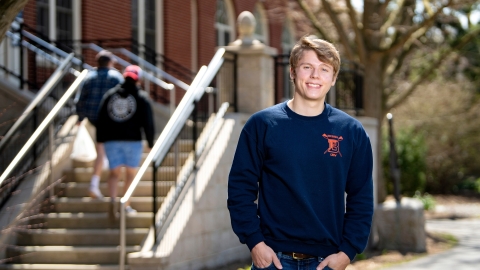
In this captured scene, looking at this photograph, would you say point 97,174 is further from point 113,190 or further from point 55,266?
point 55,266

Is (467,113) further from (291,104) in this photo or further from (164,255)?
(291,104)

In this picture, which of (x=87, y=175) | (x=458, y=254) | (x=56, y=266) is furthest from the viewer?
(x=458, y=254)

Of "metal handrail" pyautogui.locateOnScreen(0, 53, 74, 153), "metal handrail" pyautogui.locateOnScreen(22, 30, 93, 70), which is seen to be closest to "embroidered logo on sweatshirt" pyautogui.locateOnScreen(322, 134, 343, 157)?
"metal handrail" pyautogui.locateOnScreen(0, 53, 74, 153)

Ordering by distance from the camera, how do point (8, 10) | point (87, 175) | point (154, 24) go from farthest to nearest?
point (154, 24)
point (87, 175)
point (8, 10)

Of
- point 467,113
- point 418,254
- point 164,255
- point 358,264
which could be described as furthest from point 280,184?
point 467,113

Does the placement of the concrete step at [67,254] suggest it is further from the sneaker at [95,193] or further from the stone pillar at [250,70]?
the stone pillar at [250,70]

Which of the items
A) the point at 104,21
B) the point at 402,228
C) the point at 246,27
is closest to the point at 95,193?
the point at 246,27

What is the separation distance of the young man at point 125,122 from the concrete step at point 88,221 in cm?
31

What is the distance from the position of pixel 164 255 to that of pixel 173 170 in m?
1.99

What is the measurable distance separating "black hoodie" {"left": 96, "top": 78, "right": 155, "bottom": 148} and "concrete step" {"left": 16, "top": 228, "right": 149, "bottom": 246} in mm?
1016

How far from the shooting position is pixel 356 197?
12.7 feet

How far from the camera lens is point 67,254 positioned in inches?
355

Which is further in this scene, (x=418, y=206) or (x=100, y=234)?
(x=418, y=206)

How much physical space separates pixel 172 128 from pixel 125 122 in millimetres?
524
